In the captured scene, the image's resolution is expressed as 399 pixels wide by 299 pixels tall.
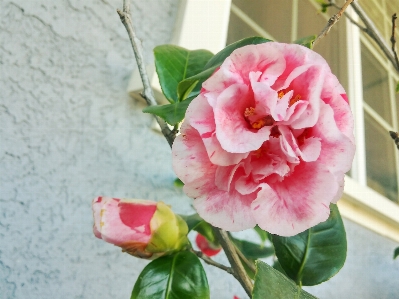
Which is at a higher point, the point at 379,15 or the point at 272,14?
the point at 379,15

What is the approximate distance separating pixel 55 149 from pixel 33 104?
99 mm

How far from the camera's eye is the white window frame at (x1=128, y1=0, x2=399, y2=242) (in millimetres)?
976

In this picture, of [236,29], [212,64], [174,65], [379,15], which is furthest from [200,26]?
[379,15]

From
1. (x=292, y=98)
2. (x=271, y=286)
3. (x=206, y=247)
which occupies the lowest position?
(x=206, y=247)

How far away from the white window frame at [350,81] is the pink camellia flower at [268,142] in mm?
553

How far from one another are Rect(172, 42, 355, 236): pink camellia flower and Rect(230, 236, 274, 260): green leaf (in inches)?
21.3

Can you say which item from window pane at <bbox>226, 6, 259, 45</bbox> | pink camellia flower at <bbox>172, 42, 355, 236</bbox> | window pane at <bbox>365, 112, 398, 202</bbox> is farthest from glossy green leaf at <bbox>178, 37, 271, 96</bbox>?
window pane at <bbox>365, 112, 398, 202</bbox>

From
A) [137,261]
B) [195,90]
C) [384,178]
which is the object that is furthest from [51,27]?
[384,178]

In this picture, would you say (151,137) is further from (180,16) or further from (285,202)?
(285,202)

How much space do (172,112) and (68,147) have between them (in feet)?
1.31

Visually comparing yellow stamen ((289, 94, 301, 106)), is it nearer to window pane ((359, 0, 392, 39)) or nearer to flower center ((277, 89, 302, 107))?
flower center ((277, 89, 302, 107))

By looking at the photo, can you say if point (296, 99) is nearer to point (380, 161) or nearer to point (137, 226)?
point (137, 226)

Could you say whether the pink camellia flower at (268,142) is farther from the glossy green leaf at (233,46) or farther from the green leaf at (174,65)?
the green leaf at (174,65)

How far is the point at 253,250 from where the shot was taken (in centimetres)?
85
